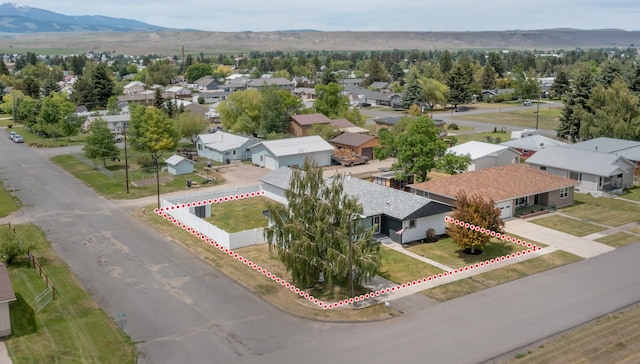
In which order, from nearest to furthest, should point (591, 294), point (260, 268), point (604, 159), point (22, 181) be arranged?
point (591, 294) → point (260, 268) → point (604, 159) → point (22, 181)

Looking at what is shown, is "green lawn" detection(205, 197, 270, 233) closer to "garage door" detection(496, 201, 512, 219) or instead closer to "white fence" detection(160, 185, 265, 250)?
"white fence" detection(160, 185, 265, 250)

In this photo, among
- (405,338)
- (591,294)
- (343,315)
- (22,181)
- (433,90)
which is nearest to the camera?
(405,338)

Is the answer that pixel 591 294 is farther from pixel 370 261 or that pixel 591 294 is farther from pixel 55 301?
pixel 55 301

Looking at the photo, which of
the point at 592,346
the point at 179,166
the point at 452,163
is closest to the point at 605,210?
the point at 452,163

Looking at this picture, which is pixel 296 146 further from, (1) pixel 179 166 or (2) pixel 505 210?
(2) pixel 505 210

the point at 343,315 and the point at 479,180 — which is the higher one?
the point at 479,180

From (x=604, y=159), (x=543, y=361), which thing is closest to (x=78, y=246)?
(x=543, y=361)
